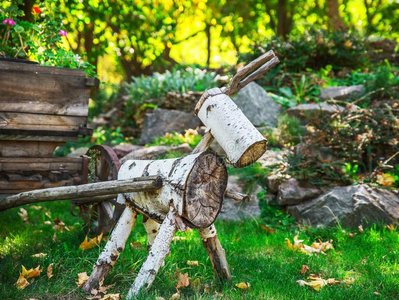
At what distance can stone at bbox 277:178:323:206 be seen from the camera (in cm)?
474

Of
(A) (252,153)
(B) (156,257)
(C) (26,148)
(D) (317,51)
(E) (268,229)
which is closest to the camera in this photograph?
(A) (252,153)

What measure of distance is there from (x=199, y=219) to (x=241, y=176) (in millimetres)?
2800

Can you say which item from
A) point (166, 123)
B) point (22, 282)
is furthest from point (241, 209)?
point (166, 123)

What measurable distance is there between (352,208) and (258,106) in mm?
2982

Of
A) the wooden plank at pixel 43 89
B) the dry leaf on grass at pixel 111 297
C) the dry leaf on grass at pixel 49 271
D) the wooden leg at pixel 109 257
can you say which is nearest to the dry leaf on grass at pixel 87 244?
the dry leaf on grass at pixel 49 271

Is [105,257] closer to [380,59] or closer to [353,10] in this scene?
[380,59]

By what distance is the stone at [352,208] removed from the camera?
427 cm

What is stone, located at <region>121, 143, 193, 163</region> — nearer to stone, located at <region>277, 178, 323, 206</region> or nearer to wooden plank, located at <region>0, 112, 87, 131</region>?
stone, located at <region>277, 178, 323, 206</region>

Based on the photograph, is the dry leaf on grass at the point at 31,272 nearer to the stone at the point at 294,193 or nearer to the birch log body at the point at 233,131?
the birch log body at the point at 233,131

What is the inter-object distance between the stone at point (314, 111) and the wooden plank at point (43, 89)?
3099mm

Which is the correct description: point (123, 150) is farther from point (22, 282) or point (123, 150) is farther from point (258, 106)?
point (22, 282)

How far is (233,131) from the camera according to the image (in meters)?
2.41

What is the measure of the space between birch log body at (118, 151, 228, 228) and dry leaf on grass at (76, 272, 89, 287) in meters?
0.75

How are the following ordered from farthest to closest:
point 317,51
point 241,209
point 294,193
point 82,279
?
point 317,51, point 241,209, point 294,193, point 82,279
